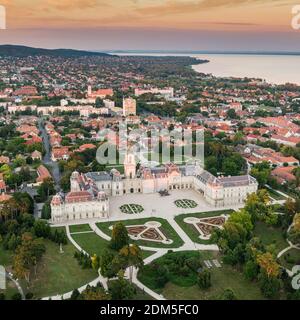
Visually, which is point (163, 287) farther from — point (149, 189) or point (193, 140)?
point (193, 140)

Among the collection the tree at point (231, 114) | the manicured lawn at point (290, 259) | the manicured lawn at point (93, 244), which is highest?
the tree at point (231, 114)

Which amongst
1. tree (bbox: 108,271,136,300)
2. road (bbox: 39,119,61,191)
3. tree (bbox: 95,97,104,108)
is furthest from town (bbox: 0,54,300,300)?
tree (bbox: 95,97,104,108)

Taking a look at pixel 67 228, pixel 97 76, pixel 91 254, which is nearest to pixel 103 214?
pixel 67 228

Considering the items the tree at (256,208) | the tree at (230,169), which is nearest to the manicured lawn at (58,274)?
the tree at (256,208)

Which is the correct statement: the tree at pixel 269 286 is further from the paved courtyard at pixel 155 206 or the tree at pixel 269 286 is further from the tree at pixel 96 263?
the paved courtyard at pixel 155 206

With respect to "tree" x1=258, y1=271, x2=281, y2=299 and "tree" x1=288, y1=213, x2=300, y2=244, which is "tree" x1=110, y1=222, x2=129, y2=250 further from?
"tree" x1=288, y1=213, x2=300, y2=244

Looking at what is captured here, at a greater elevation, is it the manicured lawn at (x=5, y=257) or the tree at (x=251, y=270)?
the tree at (x=251, y=270)
